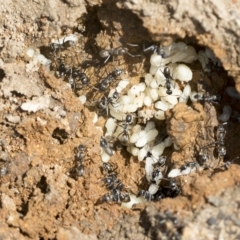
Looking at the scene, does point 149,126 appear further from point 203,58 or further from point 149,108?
point 203,58

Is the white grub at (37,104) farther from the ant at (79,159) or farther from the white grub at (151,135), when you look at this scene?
the white grub at (151,135)

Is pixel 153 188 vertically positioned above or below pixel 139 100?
below

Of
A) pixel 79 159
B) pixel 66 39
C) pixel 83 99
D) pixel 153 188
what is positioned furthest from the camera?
pixel 83 99

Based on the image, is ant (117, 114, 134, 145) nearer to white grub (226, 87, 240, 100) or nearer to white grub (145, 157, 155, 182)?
white grub (145, 157, 155, 182)

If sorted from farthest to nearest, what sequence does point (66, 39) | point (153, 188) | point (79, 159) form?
point (66, 39) < point (153, 188) < point (79, 159)

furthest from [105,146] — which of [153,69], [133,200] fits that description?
[153,69]

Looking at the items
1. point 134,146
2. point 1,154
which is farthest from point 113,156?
point 1,154

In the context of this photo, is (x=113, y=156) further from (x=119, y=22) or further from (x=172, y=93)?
(x=119, y=22)
